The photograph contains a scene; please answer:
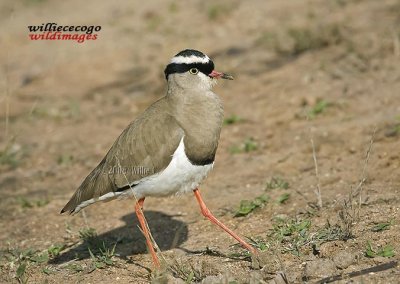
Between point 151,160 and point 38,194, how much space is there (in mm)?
2492

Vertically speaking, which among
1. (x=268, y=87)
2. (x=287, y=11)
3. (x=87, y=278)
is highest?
(x=287, y=11)

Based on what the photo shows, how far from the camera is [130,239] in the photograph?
602 centimetres

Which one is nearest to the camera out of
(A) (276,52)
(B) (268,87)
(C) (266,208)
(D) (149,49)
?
(C) (266,208)

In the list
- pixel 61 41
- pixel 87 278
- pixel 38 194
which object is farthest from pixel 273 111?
pixel 61 41

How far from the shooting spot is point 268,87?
351 inches

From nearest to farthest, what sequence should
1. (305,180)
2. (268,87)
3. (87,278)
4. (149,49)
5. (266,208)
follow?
(87,278), (266,208), (305,180), (268,87), (149,49)

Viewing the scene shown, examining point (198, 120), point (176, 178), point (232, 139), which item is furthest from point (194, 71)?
point (232, 139)

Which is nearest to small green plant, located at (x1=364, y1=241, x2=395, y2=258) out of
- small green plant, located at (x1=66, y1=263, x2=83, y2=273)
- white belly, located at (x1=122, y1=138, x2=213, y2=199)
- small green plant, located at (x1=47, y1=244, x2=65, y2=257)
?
white belly, located at (x1=122, y1=138, x2=213, y2=199)

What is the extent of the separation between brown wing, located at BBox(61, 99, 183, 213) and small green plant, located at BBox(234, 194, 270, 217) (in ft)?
3.52

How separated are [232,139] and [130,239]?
2.34m

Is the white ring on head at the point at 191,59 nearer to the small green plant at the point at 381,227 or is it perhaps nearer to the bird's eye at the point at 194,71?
the bird's eye at the point at 194,71

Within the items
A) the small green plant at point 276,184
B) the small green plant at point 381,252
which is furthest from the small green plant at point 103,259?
the small green plant at point 381,252

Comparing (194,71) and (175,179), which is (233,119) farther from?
(175,179)

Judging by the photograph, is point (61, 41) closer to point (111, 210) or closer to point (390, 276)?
point (111, 210)
